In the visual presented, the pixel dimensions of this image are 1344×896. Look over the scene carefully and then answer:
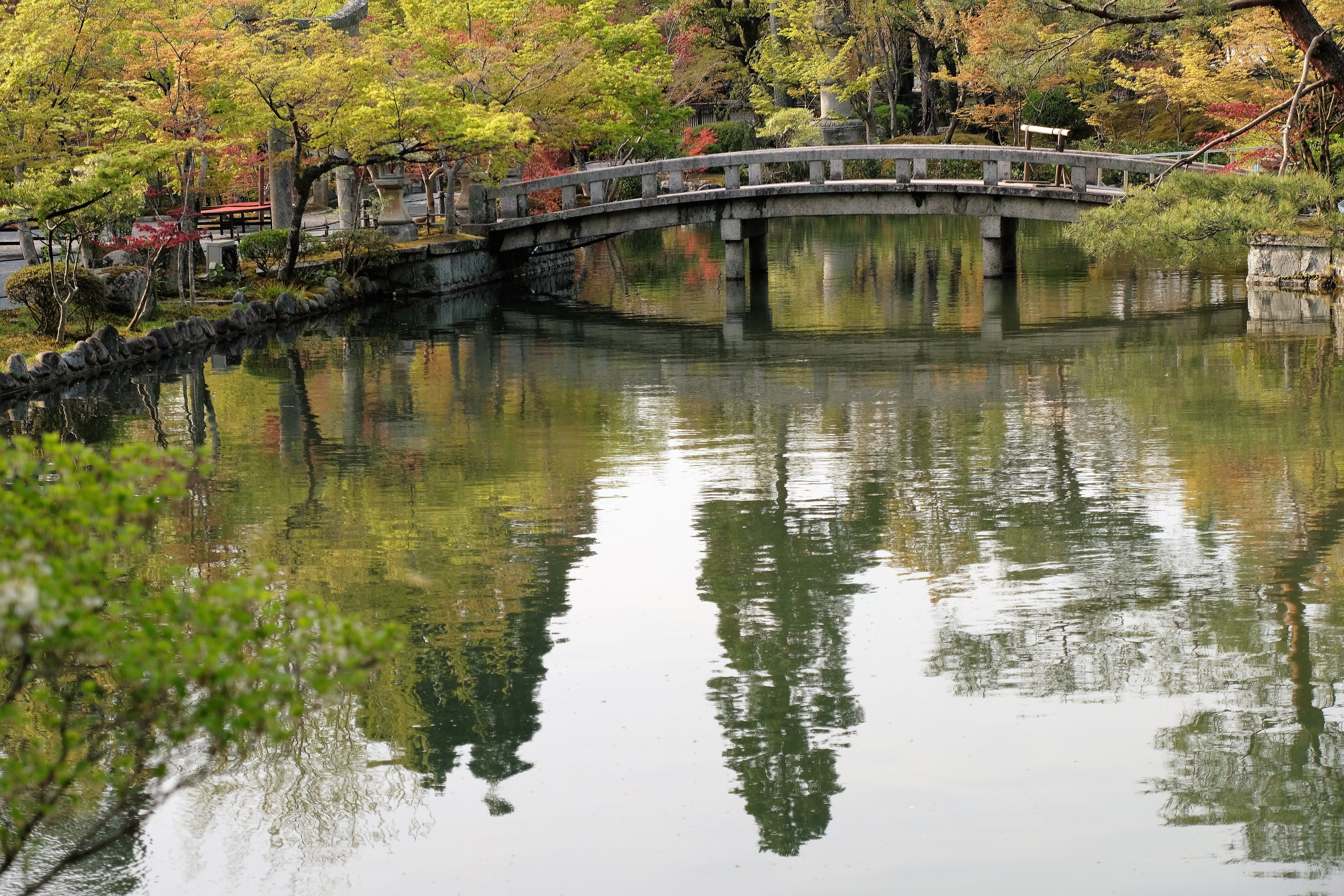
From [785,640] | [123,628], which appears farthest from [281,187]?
[123,628]

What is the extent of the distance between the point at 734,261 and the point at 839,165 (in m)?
2.60

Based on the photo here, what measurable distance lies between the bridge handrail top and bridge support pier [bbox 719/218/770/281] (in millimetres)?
1133

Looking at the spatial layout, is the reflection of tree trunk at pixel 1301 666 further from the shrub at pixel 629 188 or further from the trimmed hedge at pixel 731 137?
A: the trimmed hedge at pixel 731 137

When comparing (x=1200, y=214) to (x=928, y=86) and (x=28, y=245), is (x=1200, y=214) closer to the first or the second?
(x=28, y=245)

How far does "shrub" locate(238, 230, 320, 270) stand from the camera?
23266 mm

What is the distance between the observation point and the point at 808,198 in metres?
24.6

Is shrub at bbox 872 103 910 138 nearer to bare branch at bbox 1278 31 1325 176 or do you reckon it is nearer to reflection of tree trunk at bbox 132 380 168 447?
reflection of tree trunk at bbox 132 380 168 447

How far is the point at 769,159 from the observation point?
77.9ft

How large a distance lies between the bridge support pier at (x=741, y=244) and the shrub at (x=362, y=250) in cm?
566

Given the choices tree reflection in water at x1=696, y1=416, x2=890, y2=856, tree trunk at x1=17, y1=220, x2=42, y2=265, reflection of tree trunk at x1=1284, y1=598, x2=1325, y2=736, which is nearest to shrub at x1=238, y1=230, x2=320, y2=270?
tree trunk at x1=17, y1=220, x2=42, y2=265

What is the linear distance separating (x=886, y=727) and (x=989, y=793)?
2.61 feet

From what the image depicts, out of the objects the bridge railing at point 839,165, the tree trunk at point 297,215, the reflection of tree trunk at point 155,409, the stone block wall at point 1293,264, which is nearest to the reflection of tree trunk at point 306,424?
the reflection of tree trunk at point 155,409

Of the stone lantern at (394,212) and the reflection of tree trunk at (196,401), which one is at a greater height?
the stone lantern at (394,212)

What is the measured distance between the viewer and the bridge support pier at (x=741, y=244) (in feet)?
82.8
